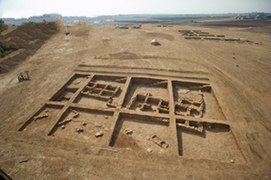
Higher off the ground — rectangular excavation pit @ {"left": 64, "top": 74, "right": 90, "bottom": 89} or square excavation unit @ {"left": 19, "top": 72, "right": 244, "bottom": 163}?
rectangular excavation pit @ {"left": 64, "top": 74, "right": 90, "bottom": 89}

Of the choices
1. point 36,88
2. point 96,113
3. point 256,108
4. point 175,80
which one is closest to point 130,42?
point 175,80

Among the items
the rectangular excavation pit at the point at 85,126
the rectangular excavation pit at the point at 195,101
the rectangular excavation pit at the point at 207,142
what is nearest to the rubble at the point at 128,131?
the rectangular excavation pit at the point at 85,126

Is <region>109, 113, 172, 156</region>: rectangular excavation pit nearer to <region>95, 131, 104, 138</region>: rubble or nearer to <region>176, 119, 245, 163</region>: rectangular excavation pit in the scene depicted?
<region>95, 131, 104, 138</region>: rubble

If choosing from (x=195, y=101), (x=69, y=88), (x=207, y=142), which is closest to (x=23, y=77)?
(x=69, y=88)

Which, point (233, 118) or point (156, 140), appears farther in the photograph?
point (233, 118)

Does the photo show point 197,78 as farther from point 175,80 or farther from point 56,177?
point 56,177

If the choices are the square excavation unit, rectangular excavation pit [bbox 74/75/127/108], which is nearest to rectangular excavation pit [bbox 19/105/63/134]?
the square excavation unit

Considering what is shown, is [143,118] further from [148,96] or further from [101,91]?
[101,91]
